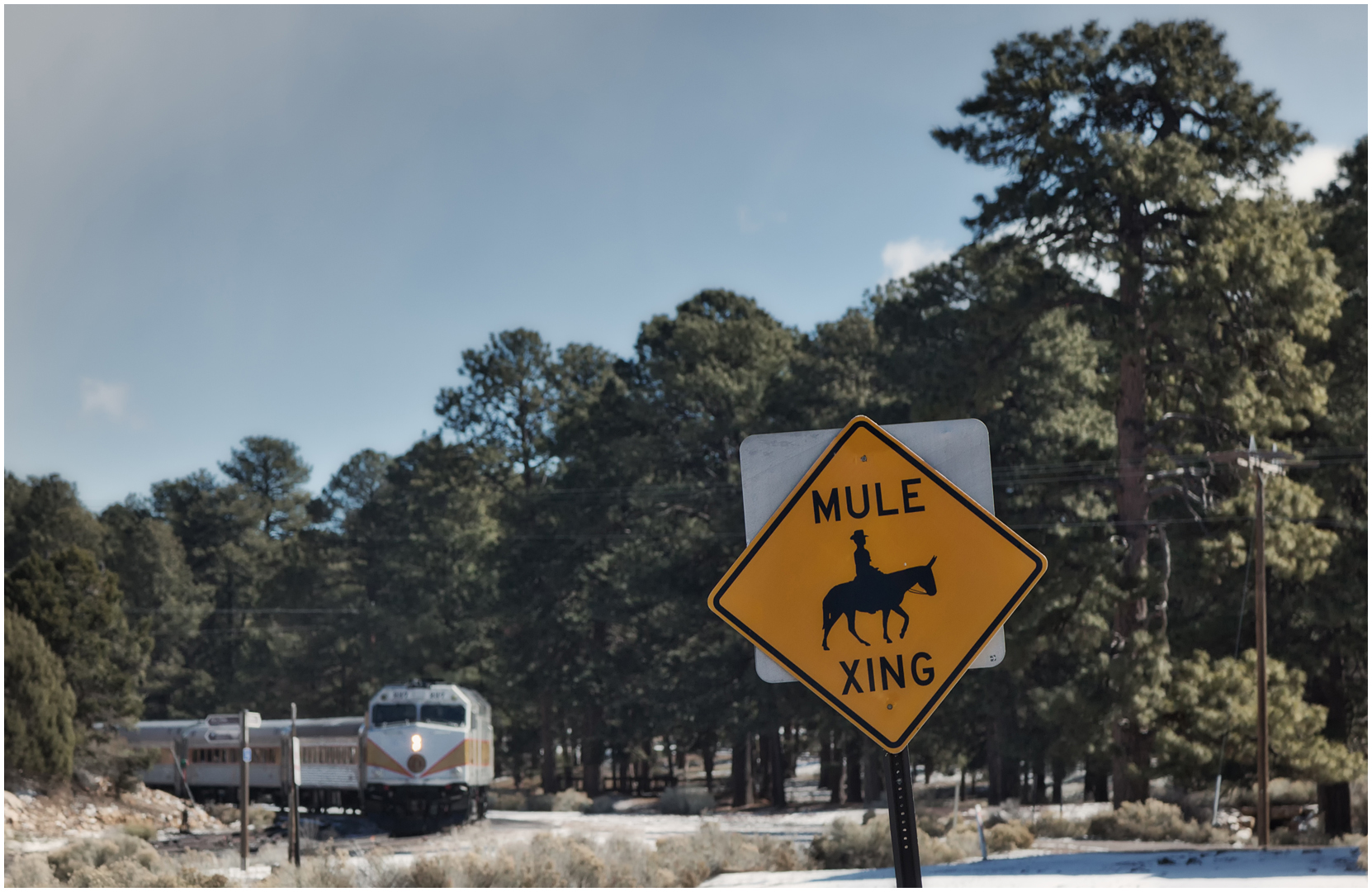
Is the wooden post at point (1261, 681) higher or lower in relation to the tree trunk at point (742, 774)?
higher

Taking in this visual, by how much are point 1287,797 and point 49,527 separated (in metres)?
61.2

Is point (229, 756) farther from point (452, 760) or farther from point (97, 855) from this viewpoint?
point (97, 855)

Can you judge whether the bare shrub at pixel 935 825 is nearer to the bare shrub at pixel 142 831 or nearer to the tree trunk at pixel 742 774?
the tree trunk at pixel 742 774

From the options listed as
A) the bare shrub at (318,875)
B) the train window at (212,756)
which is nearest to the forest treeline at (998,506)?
the train window at (212,756)

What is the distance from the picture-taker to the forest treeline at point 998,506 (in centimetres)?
2452

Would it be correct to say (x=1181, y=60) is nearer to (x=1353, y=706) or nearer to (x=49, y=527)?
(x=1353, y=706)

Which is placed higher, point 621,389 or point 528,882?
point 621,389

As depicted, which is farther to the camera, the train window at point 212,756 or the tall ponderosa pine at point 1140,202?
the train window at point 212,756

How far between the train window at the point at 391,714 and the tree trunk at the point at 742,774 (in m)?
18.6

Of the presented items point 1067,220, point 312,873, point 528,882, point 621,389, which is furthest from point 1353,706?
point 621,389

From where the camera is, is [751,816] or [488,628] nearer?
[751,816]

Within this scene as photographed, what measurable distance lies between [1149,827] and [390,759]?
1958 cm

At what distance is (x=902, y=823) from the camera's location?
4.04 metres

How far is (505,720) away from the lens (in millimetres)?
62281
